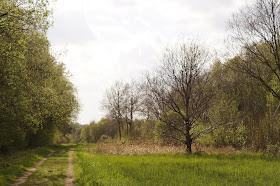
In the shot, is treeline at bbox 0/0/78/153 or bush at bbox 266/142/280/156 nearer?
treeline at bbox 0/0/78/153

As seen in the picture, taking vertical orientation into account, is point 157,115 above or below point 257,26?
below

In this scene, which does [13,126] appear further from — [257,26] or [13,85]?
[257,26]

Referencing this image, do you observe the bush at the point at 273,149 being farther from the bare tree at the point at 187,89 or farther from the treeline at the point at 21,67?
the treeline at the point at 21,67

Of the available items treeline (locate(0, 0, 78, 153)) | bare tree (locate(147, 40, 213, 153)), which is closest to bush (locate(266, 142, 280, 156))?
bare tree (locate(147, 40, 213, 153))

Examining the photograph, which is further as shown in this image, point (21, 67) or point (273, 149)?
point (273, 149)

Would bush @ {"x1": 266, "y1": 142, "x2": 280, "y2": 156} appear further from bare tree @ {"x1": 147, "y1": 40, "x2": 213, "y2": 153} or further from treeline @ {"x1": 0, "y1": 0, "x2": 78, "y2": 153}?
treeline @ {"x1": 0, "y1": 0, "x2": 78, "y2": 153}

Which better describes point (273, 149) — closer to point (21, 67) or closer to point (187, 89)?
point (187, 89)

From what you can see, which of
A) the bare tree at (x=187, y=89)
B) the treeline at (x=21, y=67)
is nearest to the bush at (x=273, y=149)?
the bare tree at (x=187, y=89)

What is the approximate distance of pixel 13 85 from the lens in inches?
528

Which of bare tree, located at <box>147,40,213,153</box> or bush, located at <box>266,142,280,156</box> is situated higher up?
bare tree, located at <box>147,40,213,153</box>

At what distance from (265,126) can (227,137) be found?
3.77 meters

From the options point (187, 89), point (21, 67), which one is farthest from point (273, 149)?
point (21, 67)

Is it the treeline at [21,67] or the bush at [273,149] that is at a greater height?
the treeline at [21,67]

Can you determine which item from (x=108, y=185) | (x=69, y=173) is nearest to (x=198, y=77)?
(x=69, y=173)
